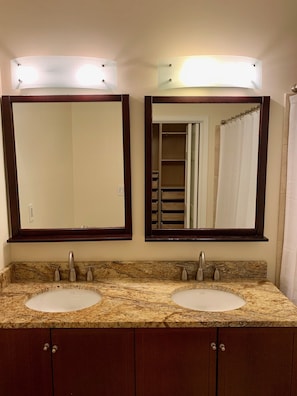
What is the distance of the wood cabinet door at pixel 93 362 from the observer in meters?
1.49

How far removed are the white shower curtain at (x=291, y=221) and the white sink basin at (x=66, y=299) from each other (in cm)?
109

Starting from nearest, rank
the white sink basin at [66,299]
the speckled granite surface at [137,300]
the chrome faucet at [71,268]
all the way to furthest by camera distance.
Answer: the speckled granite surface at [137,300] → the white sink basin at [66,299] → the chrome faucet at [71,268]

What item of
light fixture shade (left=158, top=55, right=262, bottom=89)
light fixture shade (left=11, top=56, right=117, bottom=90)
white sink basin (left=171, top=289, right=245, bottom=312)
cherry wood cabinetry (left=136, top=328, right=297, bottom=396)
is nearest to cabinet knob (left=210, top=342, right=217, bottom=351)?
cherry wood cabinetry (left=136, top=328, right=297, bottom=396)

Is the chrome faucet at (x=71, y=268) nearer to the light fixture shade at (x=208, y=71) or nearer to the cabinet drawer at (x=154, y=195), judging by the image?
the cabinet drawer at (x=154, y=195)

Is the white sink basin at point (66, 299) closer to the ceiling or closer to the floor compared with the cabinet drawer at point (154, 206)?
closer to the floor

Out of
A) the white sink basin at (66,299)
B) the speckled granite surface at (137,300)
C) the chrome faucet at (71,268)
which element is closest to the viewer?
the speckled granite surface at (137,300)

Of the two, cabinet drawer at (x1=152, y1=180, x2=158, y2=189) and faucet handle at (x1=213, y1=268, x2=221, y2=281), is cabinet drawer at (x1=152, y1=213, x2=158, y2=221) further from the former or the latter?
faucet handle at (x1=213, y1=268, x2=221, y2=281)

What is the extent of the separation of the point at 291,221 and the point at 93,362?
1300mm

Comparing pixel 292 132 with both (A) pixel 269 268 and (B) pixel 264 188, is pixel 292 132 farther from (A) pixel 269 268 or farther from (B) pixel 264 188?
(A) pixel 269 268

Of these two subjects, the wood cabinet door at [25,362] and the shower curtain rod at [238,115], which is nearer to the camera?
the wood cabinet door at [25,362]

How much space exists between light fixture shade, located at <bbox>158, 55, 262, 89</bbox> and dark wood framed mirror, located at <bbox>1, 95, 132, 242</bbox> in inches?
11.5

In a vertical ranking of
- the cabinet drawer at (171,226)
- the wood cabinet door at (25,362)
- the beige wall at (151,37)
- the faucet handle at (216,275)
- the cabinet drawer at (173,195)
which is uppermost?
the beige wall at (151,37)

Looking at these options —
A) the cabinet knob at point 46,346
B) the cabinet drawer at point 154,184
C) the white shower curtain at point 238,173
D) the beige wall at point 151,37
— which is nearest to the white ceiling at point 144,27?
the beige wall at point 151,37

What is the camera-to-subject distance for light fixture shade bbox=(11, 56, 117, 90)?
1799mm
